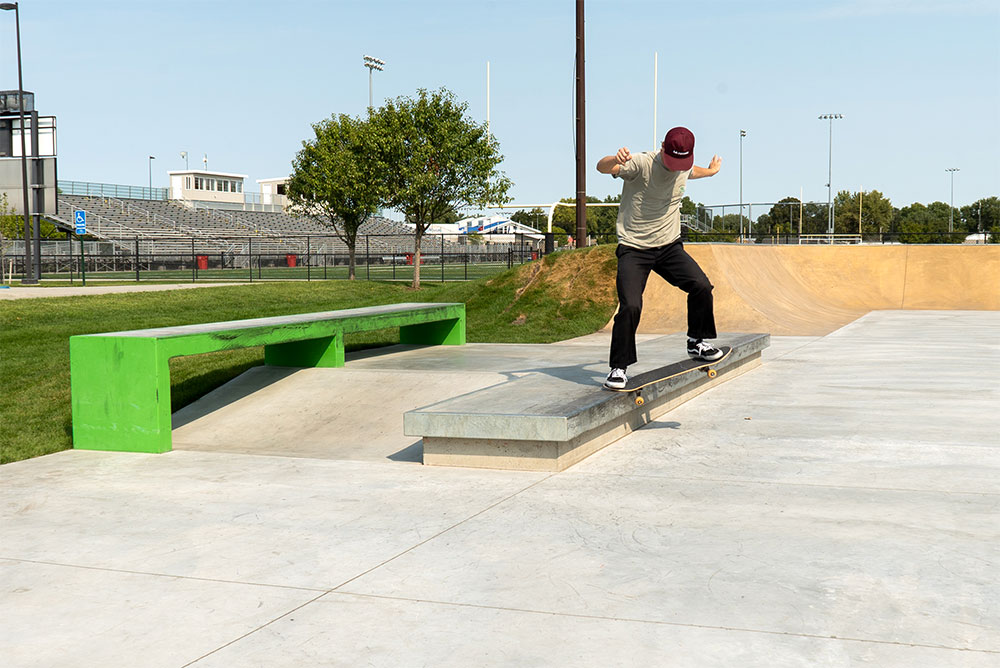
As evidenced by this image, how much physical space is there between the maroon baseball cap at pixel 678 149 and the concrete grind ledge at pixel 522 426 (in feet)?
5.05

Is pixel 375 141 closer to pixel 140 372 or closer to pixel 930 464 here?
pixel 140 372

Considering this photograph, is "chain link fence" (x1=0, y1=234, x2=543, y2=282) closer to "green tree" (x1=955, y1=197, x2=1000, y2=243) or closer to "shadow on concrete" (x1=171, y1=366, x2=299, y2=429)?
"shadow on concrete" (x1=171, y1=366, x2=299, y2=429)

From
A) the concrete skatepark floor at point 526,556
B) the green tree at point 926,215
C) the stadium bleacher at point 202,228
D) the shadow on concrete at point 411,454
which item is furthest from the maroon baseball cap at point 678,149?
the green tree at point 926,215

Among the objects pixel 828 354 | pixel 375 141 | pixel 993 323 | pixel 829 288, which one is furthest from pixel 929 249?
pixel 375 141

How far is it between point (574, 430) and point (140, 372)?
3.04 m

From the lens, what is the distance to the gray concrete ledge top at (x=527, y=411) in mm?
5215

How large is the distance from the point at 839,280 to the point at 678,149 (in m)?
19.4

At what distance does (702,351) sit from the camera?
22.6ft

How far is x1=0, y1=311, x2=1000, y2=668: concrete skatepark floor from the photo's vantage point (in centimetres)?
289

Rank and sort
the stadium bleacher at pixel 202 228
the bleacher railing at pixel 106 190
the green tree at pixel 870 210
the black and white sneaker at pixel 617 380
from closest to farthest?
the black and white sneaker at pixel 617 380 < the stadium bleacher at pixel 202 228 < the bleacher railing at pixel 106 190 < the green tree at pixel 870 210

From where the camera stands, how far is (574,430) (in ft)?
17.1

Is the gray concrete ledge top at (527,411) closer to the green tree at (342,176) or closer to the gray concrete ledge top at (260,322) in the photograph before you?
the gray concrete ledge top at (260,322)

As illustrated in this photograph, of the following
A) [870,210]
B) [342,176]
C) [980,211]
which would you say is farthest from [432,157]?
[980,211]

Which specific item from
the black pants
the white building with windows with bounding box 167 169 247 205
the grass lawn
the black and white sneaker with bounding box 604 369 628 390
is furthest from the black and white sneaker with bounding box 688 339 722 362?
the white building with windows with bounding box 167 169 247 205
